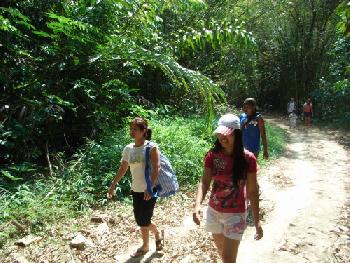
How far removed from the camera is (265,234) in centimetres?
538

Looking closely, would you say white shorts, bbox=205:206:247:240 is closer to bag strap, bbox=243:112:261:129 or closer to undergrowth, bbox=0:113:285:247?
undergrowth, bbox=0:113:285:247

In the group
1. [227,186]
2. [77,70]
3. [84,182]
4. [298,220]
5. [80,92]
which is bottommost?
[298,220]

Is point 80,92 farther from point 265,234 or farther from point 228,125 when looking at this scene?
point 228,125

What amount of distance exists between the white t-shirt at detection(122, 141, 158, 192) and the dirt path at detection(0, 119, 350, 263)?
919 mm

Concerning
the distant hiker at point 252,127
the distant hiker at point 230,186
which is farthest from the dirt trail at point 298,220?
the distant hiker at point 230,186

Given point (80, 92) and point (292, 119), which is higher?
point (80, 92)

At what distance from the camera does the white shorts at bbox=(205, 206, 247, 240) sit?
321 centimetres

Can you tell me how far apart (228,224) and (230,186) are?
1.02 ft

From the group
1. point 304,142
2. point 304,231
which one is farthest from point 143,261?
point 304,142

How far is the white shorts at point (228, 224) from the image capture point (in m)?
3.21

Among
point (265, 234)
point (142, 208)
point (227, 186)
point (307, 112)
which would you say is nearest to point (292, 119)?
point (307, 112)

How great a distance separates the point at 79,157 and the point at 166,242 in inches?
101

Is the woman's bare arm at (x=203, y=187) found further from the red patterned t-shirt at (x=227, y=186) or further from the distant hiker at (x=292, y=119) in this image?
the distant hiker at (x=292, y=119)

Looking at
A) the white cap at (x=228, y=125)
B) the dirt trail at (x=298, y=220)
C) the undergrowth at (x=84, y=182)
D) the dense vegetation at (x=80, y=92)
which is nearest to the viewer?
the white cap at (x=228, y=125)
